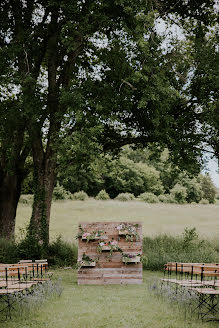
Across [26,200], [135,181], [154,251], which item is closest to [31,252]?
[154,251]

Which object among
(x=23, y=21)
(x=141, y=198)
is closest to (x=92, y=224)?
(x=23, y=21)

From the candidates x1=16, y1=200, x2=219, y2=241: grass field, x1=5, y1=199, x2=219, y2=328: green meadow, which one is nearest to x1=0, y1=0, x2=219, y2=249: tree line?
x1=5, y1=199, x2=219, y2=328: green meadow

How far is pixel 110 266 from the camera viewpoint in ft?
41.7

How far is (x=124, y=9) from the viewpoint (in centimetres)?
1501

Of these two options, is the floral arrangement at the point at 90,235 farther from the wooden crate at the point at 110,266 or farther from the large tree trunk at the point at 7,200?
the large tree trunk at the point at 7,200

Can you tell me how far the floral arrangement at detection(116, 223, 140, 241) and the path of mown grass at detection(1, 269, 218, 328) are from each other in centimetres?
211

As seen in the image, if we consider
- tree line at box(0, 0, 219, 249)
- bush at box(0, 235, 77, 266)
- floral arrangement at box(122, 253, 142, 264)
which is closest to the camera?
floral arrangement at box(122, 253, 142, 264)

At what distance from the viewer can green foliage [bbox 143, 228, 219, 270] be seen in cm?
1623

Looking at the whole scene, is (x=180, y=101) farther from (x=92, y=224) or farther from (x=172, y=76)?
(x=92, y=224)

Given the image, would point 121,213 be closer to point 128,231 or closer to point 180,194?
point 180,194

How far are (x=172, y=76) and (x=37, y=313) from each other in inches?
485

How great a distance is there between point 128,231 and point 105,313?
4.80 metres

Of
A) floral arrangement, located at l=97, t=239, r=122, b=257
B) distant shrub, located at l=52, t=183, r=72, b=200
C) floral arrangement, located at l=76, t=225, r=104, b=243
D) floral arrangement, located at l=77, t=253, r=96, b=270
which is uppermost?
distant shrub, located at l=52, t=183, r=72, b=200

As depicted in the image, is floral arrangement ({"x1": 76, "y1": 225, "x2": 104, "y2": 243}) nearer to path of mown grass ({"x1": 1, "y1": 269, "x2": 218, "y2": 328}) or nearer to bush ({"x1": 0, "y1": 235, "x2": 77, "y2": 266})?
path of mown grass ({"x1": 1, "y1": 269, "x2": 218, "y2": 328})
